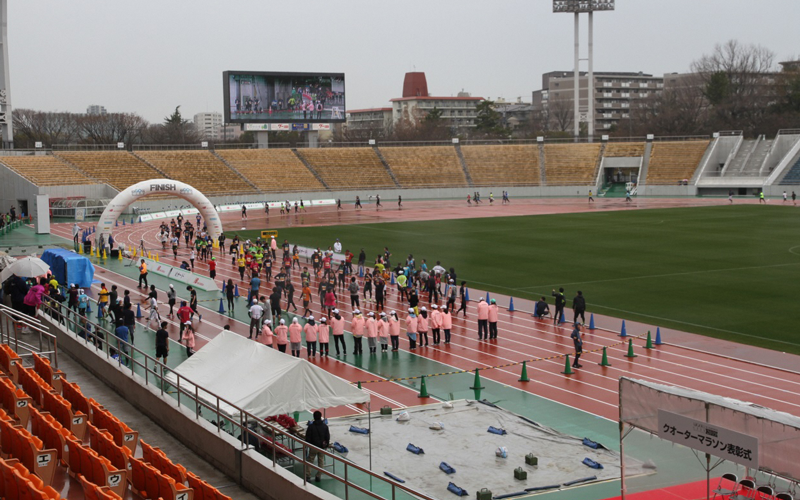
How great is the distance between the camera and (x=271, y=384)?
45.3 ft

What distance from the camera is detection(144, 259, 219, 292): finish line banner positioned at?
109 feet

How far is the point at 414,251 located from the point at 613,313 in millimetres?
16947

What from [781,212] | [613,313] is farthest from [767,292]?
[781,212]

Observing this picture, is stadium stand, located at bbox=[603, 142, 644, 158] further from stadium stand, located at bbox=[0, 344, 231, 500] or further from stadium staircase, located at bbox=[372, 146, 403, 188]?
stadium stand, located at bbox=[0, 344, 231, 500]

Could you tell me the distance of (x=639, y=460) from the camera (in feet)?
47.1

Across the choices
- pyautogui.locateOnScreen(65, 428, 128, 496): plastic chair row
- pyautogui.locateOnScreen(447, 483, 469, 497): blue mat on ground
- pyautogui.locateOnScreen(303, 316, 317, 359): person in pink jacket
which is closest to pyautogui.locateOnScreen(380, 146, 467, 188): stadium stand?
pyautogui.locateOnScreen(303, 316, 317, 359): person in pink jacket

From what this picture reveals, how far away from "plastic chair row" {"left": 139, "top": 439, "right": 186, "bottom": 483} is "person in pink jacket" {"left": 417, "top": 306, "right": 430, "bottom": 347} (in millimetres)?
12918

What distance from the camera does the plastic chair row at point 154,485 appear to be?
9883 mm

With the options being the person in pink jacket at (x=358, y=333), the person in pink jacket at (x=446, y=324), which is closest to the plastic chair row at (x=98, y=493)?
the person in pink jacket at (x=358, y=333)

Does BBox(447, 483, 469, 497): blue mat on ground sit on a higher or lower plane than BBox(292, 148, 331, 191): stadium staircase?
lower

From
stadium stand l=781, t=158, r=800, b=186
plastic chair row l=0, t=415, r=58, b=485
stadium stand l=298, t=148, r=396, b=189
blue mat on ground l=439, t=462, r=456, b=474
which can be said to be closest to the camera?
plastic chair row l=0, t=415, r=58, b=485

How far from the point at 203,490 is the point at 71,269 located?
23.4 m

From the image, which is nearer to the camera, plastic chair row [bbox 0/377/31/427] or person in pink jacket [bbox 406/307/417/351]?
plastic chair row [bbox 0/377/31/427]

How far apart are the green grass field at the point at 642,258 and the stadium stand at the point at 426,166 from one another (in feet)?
89.9
